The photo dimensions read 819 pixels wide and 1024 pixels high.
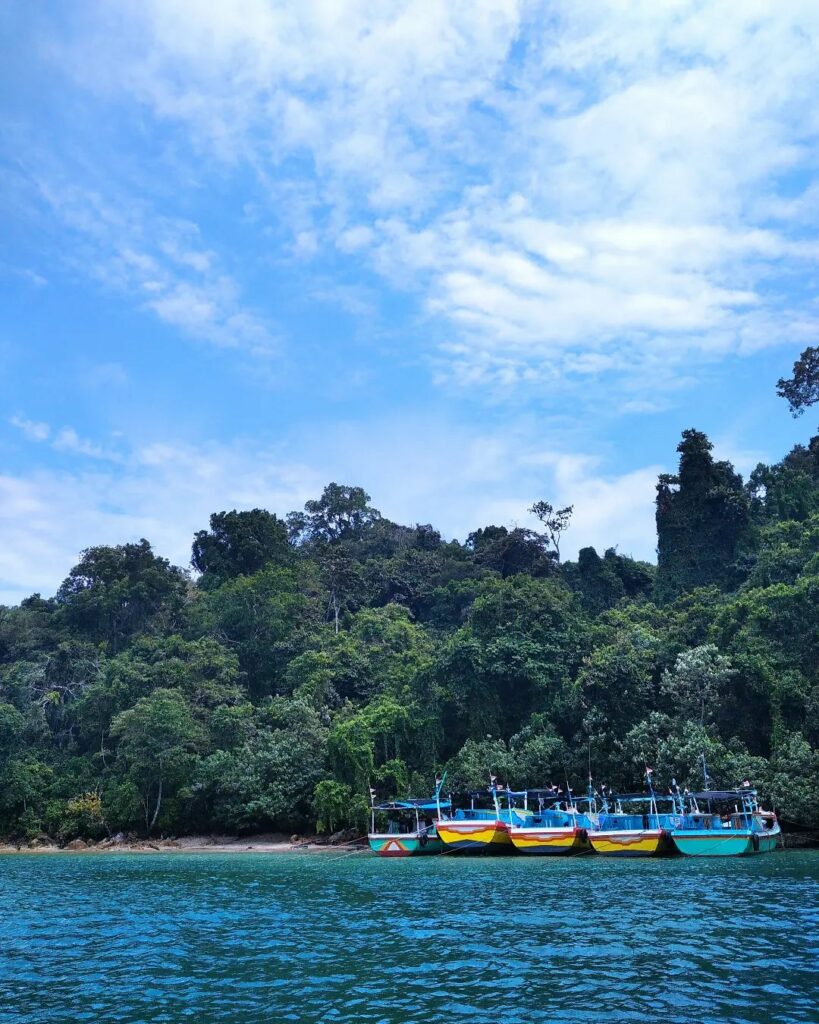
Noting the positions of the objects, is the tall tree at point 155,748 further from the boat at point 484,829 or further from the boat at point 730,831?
the boat at point 730,831

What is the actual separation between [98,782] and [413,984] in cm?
4103

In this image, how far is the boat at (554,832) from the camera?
30875 millimetres

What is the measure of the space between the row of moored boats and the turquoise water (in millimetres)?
5434

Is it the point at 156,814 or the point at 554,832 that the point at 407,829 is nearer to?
the point at 554,832

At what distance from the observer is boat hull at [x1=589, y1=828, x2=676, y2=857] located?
94.0ft

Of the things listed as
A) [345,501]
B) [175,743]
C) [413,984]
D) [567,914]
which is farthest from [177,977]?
[345,501]

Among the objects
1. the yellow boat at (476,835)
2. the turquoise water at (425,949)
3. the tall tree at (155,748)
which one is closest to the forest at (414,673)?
the tall tree at (155,748)

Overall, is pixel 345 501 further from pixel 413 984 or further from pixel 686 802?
pixel 413 984

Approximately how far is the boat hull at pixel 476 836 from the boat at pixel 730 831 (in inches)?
270

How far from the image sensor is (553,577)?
63.9 metres

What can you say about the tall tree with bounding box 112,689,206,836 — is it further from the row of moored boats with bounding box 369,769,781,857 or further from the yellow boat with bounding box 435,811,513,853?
the yellow boat with bounding box 435,811,513,853

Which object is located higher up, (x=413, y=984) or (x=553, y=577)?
(x=553, y=577)

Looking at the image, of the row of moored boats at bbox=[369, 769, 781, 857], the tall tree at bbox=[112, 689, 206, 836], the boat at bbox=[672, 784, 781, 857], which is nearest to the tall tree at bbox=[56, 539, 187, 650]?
the tall tree at bbox=[112, 689, 206, 836]

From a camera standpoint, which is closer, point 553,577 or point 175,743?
point 175,743
